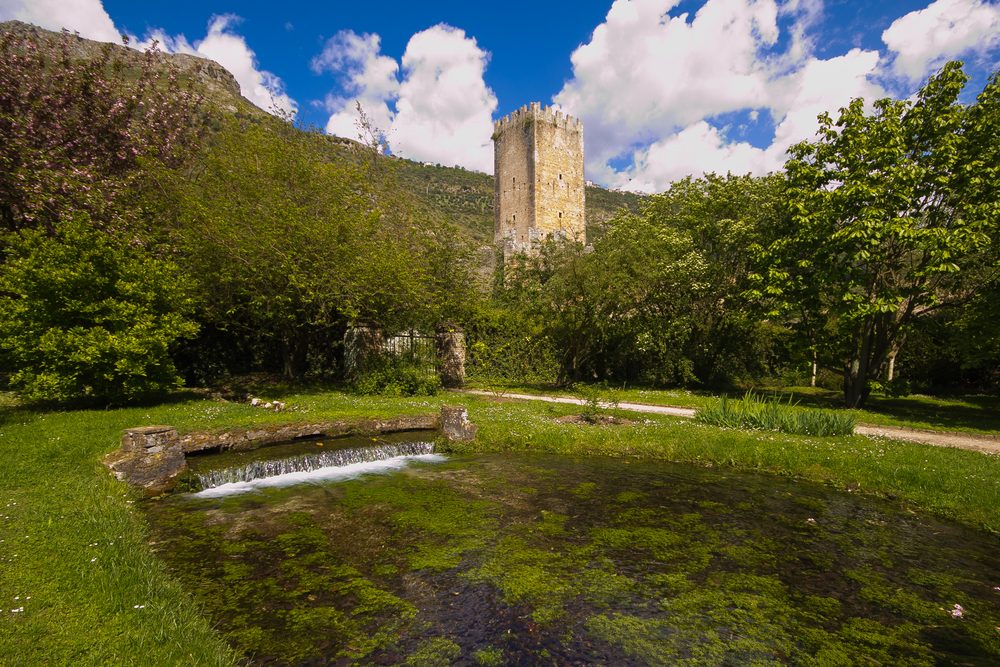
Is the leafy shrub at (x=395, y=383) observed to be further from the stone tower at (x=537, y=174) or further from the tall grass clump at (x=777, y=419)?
the stone tower at (x=537, y=174)

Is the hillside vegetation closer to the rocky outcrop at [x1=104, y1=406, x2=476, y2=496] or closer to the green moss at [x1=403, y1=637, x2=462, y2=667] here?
the rocky outcrop at [x1=104, y1=406, x2=476, y2=496]

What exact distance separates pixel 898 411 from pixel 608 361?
10.9m

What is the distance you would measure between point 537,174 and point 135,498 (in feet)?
142

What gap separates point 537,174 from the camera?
1778 inches

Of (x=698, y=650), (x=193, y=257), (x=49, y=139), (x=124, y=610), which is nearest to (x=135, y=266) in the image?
(x=193, y=257)

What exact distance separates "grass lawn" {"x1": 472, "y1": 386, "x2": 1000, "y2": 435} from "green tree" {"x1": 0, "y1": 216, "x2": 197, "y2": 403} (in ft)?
39.1

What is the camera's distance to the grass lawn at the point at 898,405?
1312 cm

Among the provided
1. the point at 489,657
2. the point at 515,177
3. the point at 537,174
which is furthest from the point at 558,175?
the point at 489,657

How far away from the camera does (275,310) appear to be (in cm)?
1509

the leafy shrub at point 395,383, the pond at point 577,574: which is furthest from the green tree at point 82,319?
the leafy shrub at point 395,383

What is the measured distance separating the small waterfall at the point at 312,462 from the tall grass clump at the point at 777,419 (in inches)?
280

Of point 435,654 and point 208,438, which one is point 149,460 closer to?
point 208,438

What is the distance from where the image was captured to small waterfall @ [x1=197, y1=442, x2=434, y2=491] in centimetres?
771

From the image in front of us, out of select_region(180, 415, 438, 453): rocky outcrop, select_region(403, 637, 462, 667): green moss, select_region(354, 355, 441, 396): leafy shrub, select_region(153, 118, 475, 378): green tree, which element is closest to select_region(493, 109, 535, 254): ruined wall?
select_region(153, 118, 475, 378): green tree
